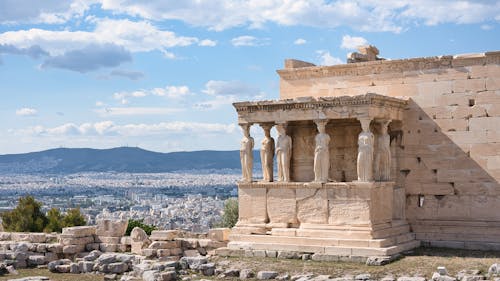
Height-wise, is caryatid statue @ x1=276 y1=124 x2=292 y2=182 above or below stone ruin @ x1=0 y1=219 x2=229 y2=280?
above

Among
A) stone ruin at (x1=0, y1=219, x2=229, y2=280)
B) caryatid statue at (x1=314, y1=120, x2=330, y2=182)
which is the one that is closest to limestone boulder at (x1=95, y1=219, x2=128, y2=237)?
stone ruin at (x1=0, y1=219, x2=229, y2=280)

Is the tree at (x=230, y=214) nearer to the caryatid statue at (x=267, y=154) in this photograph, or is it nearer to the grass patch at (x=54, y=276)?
the caryatid statue at (x=267, y=154)

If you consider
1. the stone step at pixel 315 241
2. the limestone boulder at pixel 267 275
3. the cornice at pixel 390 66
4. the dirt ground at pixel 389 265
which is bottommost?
the limestone boulder at pixel 267 275

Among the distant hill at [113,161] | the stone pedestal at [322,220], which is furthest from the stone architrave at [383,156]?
the distant hill at [113,161]

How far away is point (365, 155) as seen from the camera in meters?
19.4

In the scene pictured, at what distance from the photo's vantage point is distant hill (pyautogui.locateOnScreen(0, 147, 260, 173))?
552 ft

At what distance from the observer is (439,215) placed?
67.4 feet

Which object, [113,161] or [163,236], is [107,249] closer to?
[163,236]

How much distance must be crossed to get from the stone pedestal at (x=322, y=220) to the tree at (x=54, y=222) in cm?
1187

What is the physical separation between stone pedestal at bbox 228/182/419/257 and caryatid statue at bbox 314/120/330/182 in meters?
0.21

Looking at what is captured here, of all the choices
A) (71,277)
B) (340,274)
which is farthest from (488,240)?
(71,277)

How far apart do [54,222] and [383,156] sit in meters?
15.3

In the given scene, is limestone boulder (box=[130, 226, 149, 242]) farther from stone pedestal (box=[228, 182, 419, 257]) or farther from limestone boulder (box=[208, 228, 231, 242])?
stone pedestal (box=[228, 182, 419, 257])

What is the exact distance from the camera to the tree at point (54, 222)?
1218 inches
